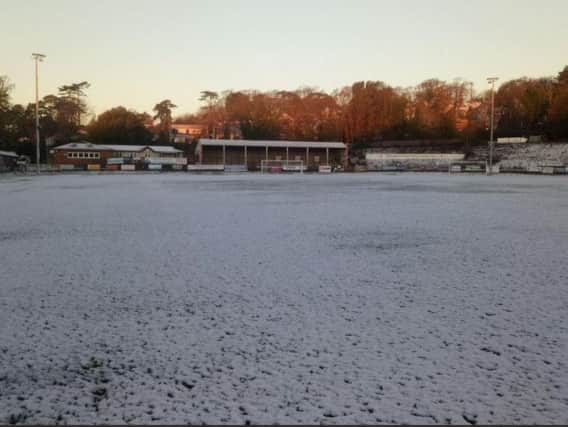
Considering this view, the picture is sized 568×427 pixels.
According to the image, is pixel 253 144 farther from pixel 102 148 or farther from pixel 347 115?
pixel 347 115

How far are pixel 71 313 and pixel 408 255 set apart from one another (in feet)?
12.7

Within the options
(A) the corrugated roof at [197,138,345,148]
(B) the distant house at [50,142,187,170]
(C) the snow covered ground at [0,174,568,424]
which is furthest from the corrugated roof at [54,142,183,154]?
(C) the snow covered ground at [0,174,568,424]

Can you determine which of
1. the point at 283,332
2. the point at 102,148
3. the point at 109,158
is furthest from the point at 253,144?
the point at 283,332

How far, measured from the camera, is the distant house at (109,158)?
5562 cm

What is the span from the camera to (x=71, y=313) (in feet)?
10.9

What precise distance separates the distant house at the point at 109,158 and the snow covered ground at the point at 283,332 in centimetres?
5220

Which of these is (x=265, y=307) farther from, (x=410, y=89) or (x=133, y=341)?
(x=410, y=89)

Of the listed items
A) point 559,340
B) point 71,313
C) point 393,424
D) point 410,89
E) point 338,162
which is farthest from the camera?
point 410,89

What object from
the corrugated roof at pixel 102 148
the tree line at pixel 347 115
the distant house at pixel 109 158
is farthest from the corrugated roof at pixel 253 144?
the tree line at pixel 347 115

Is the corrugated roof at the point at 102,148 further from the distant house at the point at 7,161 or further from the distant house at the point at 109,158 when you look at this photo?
the distant house at the point at 7,161

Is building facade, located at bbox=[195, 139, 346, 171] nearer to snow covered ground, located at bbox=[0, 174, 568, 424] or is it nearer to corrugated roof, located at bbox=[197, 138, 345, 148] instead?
corrugated roof, located at bbox=[197, 138, 345, 148]

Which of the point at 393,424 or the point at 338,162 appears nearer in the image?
the point at 393,424

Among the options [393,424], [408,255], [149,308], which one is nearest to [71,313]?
[149,308]

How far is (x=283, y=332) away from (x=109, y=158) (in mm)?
61904
